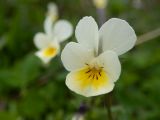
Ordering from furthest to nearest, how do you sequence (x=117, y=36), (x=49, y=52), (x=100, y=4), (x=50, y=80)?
1. (x=100, y=4)
2. (x=50, y=80)
3. (x=49, y=52)
4. (x=117, y=36)

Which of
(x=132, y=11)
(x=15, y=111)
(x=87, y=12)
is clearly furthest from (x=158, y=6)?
(x=15, y=111)

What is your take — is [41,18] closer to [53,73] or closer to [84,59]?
[53,73]

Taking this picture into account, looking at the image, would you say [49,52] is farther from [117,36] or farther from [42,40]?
[117,36]

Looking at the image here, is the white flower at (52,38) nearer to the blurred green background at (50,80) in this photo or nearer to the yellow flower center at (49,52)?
the yellow flower center at (49,52)

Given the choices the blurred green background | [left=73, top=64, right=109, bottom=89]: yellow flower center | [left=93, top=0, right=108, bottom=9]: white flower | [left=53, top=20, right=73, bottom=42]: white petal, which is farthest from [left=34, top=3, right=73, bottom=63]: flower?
[left=93, top=0, right=108, bottom=9]: white flower

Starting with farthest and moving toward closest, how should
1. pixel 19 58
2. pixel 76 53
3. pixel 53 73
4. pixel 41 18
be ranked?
pixel 41 18, pixel 19 58, pixel 53 73, pixel 76 53

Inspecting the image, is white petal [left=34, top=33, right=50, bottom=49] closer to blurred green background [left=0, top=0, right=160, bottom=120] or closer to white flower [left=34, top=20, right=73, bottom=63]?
white flower [left=34, top=20, right=73, bottom=63]

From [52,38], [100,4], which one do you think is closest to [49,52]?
[52,38]
